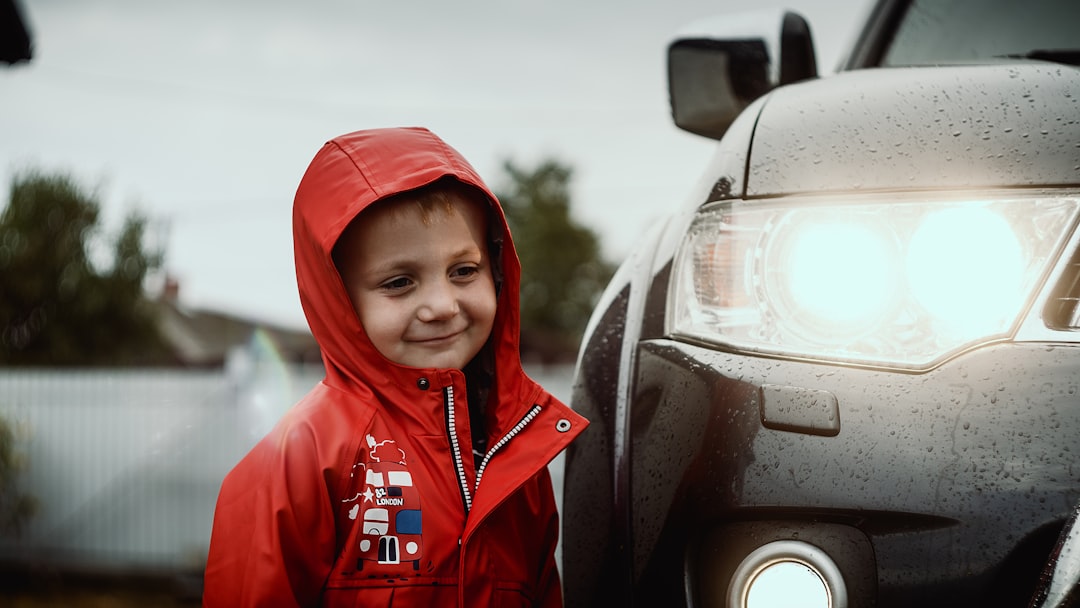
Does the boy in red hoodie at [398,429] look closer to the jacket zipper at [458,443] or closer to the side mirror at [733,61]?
the jacket zipper at [458,443]

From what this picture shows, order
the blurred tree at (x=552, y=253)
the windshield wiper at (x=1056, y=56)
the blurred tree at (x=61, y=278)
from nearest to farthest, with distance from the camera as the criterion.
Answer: the windshield wiper at (x=1056, y=56) < the blurred tree at (x=61, y=278) < the blurred tree at (x=552, y=253)

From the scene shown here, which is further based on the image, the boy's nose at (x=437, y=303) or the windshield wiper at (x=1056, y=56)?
the windshield wiper at (x=1056, y=56)

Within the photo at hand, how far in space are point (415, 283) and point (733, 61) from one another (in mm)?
823

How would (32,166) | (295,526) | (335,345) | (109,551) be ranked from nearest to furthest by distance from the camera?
(295,526) → (335,345) → (109,551) → (32,166)

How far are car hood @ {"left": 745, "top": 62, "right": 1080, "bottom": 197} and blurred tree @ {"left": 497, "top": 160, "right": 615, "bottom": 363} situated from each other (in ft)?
141

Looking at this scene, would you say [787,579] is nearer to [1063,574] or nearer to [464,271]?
[1063,574]

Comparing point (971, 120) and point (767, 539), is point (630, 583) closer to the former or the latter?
point (767, 539)

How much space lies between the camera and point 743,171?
1.18 m

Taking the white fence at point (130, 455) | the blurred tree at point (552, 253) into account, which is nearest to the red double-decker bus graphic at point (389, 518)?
the white fence at point (130, 455)

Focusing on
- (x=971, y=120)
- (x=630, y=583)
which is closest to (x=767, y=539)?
(x=630, y=583)

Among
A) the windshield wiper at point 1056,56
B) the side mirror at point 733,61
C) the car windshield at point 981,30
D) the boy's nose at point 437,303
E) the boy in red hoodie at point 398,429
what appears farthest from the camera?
the car windshield at point 981,30

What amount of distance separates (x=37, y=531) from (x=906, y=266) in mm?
8089

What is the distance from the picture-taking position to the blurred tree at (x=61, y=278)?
22906 millimetres

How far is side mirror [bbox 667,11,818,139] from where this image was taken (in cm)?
176
